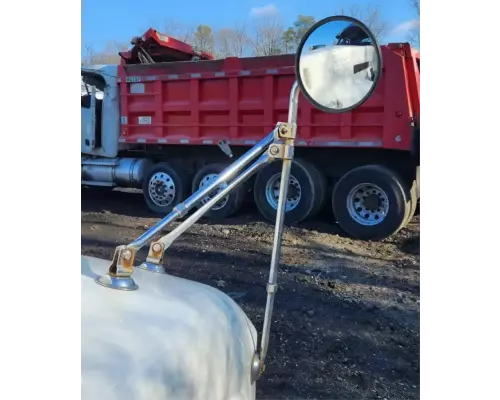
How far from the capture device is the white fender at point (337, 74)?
707mm

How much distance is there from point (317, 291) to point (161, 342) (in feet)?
5.24

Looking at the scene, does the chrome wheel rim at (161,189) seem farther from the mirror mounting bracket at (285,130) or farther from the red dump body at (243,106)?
the mirror mounting bracket at (285,130)

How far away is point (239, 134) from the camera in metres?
3.46

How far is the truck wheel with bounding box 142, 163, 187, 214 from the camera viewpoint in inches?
142

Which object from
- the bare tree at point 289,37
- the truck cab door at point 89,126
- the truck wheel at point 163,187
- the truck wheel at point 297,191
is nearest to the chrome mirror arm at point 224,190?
the bare tree at point 289,37

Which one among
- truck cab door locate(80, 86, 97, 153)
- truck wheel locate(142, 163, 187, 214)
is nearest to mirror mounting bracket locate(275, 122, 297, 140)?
truck wheel locate(142, 163, 187, 214)

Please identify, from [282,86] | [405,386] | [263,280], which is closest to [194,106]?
[282,86]

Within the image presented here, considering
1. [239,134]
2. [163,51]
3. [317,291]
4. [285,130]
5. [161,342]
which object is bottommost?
[317,291]

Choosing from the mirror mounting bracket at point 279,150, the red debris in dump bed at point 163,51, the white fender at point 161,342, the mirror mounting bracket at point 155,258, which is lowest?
the white fender at point 161,342

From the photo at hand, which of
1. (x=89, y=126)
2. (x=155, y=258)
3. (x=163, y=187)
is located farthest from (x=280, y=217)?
(x=89, y=126)

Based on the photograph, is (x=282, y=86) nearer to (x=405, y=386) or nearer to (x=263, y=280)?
(x=263, y=280)

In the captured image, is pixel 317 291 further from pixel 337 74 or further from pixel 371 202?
pixel 337 74

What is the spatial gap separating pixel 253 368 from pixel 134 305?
232 millimetres

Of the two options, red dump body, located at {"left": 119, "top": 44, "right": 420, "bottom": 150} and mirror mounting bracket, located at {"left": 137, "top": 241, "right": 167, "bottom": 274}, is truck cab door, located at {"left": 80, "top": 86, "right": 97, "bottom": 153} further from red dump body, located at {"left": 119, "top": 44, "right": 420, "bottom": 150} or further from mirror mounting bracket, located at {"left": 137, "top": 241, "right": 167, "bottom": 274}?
mirror mounting bracket, located at {"left": 137, "top": 241, "right": 167, "bottom": 274}
